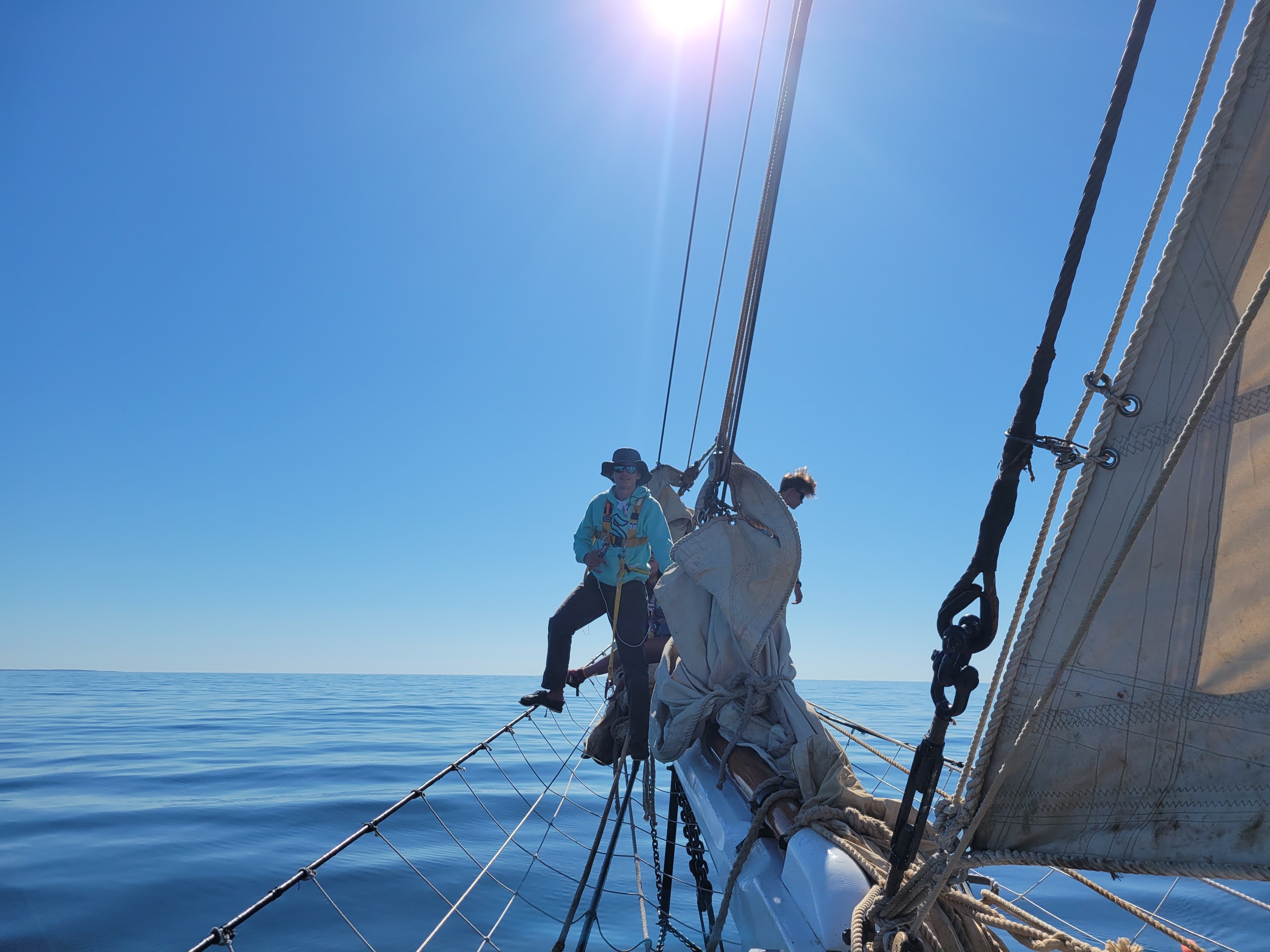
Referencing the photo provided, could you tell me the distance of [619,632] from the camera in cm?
447

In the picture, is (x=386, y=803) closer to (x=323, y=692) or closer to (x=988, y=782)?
(x=988, y=782)

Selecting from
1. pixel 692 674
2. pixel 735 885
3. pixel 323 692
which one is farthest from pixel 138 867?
pixel 323 692

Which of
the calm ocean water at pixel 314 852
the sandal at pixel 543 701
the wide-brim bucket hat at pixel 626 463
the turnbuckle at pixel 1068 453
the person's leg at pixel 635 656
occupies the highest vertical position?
the wide-brim bucket hat at pixel 626 463

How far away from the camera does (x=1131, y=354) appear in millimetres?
1245

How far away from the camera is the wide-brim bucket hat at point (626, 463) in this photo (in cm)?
448

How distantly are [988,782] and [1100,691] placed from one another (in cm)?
26

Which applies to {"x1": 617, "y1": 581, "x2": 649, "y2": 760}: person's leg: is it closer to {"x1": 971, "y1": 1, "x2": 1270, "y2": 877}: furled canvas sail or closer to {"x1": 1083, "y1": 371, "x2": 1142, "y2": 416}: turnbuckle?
{"x1": 971, "y1": 1, "x2": 1270, "y2": 877}: furled canvas sail

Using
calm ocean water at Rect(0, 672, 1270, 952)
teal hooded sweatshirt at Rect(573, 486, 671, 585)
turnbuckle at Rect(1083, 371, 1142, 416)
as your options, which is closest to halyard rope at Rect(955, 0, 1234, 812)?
turnbuckle at Rect(1083, 371, 1142, 416)

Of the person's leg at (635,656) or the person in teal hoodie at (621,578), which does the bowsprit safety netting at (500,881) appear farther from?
the person in teal hoodie at (621,578)

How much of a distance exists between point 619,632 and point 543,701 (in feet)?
2.64

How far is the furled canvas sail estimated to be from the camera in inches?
45.6

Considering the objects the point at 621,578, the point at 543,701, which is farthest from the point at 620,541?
the point at 543,701

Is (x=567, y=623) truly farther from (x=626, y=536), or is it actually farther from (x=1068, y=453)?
(x=1068, y=453)

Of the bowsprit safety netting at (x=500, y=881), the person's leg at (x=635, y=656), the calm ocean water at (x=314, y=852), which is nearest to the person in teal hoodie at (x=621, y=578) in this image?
the person's leg at (x=635, y=656)
